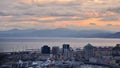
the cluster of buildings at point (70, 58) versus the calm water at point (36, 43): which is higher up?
the calm water at point (36, 43)

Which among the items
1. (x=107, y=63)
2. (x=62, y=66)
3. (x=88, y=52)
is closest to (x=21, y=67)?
(x=62, y=66)

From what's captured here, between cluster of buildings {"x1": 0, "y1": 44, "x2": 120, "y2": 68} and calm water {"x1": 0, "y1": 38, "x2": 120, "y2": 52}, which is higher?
calm water {"x1": 0, "y1": 38, "x2": 120, "y2": 52}

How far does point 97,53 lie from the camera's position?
78.0 ft

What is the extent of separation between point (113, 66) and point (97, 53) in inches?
316

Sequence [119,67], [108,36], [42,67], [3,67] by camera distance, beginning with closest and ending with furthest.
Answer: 1. [3,67]
2. [42,67]
3. [119,67]
4. [108,36]

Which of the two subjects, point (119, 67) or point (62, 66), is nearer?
point (62, 66)

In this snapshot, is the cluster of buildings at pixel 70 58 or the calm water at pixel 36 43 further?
the calm water at pixel 36 43

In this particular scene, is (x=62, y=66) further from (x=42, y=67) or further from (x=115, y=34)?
(x=115, y=34)

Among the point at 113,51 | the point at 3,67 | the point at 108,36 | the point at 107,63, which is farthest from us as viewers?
the point at 108,36

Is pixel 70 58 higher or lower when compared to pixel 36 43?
lower

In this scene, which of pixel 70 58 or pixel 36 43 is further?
pixel 36 43

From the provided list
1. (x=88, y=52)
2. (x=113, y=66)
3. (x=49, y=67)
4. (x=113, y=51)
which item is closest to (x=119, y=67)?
(x=113, y=66)

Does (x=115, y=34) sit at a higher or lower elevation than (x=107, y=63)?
higher

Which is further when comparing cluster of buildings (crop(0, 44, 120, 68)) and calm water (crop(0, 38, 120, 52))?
calm water (crop(0, 38, 120, 52))
